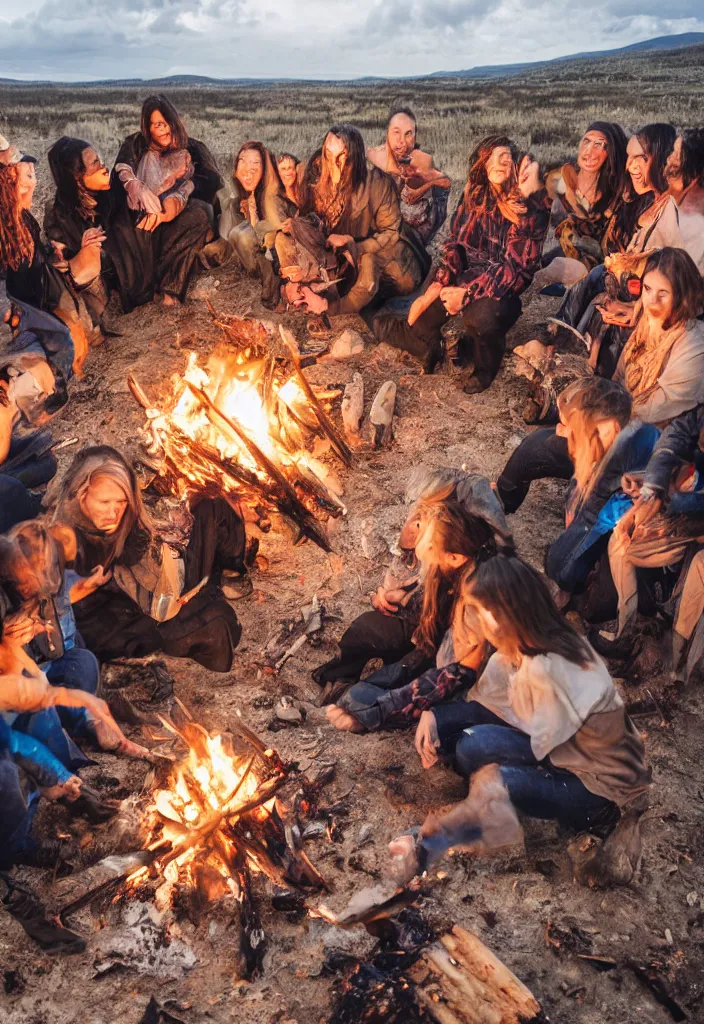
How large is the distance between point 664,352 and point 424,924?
3988 mm

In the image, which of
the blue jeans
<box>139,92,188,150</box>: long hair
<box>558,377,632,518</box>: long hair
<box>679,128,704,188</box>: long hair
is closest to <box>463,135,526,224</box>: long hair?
<box>679,128,704,188</box>: long hair

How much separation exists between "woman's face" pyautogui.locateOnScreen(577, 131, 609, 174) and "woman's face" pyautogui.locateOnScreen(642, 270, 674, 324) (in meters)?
3.34

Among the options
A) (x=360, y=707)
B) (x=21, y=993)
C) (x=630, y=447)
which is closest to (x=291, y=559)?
(x=360, y=707)

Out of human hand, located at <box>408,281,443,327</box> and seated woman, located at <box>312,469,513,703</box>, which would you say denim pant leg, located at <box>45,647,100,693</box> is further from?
human hand, located at <box>408,281,443,327</box>

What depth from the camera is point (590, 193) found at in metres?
9.21

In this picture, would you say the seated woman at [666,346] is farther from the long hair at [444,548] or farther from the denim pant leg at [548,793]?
the denim pant leg at [548,793]

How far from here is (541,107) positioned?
3228cm

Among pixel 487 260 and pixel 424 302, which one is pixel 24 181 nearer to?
pixel 424 302

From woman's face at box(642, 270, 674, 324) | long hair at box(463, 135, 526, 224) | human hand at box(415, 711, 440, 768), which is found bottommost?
human hand at box(415, 711, 440, 768)

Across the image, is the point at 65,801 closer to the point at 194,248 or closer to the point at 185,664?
the point at 185,664

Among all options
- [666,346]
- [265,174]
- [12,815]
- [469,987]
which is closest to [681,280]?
[666,346]

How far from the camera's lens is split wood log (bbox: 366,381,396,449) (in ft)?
27.5

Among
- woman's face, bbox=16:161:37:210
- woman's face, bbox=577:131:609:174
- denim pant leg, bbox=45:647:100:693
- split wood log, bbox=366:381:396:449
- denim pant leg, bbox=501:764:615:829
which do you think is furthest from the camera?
woman's face, bbox=577:131:609:174

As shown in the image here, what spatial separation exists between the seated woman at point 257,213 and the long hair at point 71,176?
1695mm
